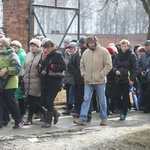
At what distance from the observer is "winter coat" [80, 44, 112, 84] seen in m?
8.30

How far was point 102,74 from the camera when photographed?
8266 mm

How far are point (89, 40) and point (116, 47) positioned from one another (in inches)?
93.8

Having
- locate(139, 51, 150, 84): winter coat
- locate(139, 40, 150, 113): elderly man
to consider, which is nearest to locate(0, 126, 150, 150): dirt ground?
locate(139, 40, 150, 113): elderly man

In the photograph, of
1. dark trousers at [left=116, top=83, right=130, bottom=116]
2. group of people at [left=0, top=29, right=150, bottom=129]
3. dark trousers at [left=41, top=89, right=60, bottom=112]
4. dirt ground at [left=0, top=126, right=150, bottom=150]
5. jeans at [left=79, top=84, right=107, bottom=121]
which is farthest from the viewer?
dark trousers at [left=116, top=83, right=130, bottom=116]

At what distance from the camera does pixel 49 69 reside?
26.1ft

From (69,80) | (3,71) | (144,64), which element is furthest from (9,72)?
(144,64)

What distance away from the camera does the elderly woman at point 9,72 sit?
25.3 ft

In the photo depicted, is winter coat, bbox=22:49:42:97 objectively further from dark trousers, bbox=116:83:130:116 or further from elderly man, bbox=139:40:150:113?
elderly man, bbox=139:40:150:113

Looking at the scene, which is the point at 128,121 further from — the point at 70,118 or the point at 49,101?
the point at 49,101

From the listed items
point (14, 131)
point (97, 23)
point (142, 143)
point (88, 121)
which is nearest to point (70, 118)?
point (88, 121)

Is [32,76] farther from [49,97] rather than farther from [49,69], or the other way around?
[49,97]

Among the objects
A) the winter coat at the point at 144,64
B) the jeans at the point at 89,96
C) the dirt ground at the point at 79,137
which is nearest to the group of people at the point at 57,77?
the jeans at the point at 89,96

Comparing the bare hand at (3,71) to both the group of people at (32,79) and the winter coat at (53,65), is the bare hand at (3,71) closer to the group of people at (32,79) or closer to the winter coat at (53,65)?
the group of people at (32,79)

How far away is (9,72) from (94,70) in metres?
1.85
